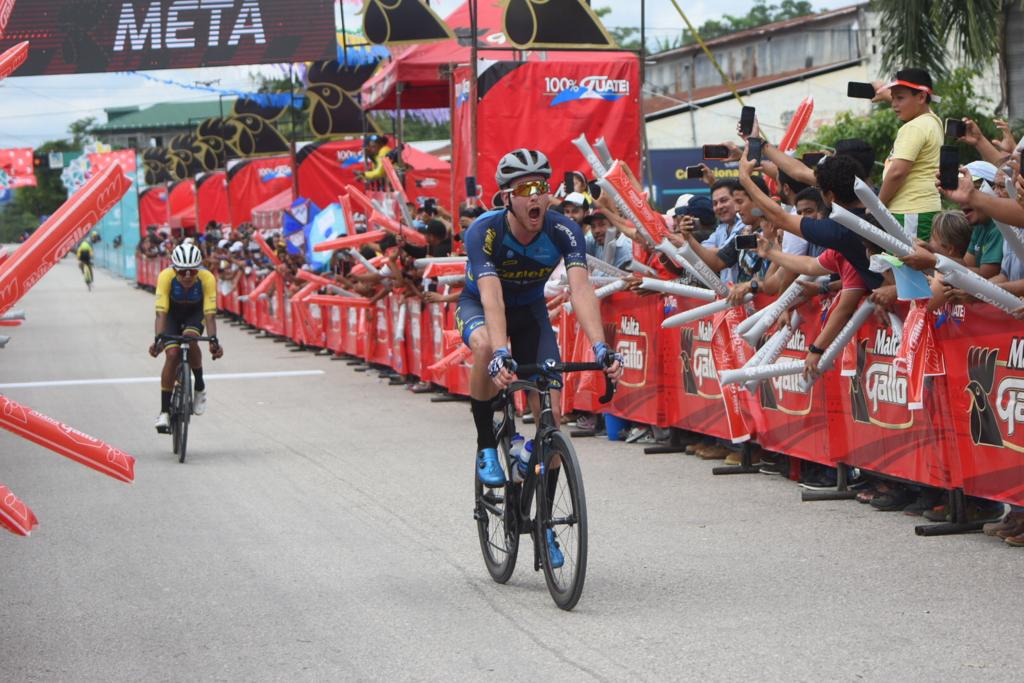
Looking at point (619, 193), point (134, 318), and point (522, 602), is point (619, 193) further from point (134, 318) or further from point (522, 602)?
point (134, 318)

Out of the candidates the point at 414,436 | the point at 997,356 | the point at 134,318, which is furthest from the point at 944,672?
the point at 134,318

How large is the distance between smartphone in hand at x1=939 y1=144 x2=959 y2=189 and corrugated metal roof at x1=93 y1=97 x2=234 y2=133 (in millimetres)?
128716

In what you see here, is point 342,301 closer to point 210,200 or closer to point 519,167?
point 519,167

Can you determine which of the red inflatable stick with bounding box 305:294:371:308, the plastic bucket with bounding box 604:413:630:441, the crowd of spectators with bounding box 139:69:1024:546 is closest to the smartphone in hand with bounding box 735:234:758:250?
the crowd of spectators with bounding box 139:69:1024:546

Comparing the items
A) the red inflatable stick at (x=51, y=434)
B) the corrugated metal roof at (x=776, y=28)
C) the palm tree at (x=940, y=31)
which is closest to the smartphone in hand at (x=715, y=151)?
the red inflatable stick at (x=51, y=434)

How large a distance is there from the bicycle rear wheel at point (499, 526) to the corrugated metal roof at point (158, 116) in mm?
127871

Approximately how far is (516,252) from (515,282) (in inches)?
6.9

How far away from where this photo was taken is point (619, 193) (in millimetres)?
10812

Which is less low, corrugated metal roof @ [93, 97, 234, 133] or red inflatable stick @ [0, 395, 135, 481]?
corrugated metal roof @ [93, 97, 234, 133]

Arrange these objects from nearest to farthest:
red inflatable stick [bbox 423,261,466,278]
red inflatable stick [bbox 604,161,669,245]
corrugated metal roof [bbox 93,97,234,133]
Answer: red inflatable stick [bbox 604,161,669,245] < red inflatable stick [bbox 423,261,466,278] < corrugated metal roof [bbox 93,97,234,133]

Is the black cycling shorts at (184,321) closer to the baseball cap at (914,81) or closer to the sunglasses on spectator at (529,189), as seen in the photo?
the baseball cap at (914,81)

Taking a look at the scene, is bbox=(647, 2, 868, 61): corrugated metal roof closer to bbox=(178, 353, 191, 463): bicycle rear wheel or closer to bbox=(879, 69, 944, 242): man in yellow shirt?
bbox=(178, 353, 191, 463): bicycle rear wheel

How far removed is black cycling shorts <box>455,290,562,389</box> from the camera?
7.30m

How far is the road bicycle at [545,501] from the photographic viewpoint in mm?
6461
